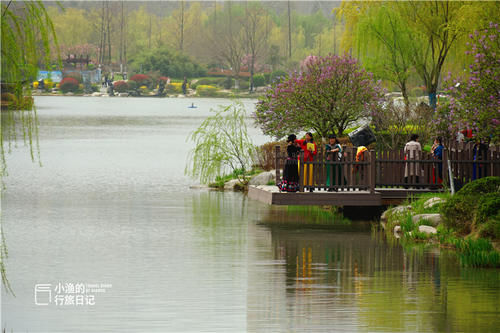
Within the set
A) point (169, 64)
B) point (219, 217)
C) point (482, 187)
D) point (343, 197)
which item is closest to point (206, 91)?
point (169, 64)

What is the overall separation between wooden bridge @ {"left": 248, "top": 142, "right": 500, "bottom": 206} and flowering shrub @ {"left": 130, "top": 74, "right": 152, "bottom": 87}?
476ft

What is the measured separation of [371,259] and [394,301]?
4.26 m

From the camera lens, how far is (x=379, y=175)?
24.2m

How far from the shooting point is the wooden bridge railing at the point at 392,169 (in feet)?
77.3

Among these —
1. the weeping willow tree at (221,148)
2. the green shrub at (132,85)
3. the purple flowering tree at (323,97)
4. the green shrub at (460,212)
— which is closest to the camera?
the green shrub at (460,212)

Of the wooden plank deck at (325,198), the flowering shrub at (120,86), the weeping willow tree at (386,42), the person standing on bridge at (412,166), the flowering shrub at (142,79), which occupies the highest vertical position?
the flowering shrub at (142,79)

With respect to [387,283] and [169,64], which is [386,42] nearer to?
[387,283]

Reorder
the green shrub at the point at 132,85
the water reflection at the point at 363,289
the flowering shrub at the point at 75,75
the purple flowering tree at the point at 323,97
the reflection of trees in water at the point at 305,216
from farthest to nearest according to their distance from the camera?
the flowering shrub at the point at 75,75, the green shrub at the point at 132,85, the purple flowering tree at the point at 323,97, the reflection of trees in water at the point at 305,216, the water reflection at the point at 363,289

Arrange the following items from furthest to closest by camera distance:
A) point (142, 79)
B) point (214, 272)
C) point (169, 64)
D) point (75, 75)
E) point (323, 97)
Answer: point (75, 75) → point (142, 79) → point (169, 64) → point (323, 97) → point (214, 272)

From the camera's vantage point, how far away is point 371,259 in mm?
19156

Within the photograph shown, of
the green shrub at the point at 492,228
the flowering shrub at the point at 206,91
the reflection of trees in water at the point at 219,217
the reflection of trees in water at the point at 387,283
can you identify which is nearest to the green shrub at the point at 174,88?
the flowering shrub at the point at 206,91

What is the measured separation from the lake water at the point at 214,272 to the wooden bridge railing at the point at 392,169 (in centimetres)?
118

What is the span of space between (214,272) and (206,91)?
Answer: 14420cm
